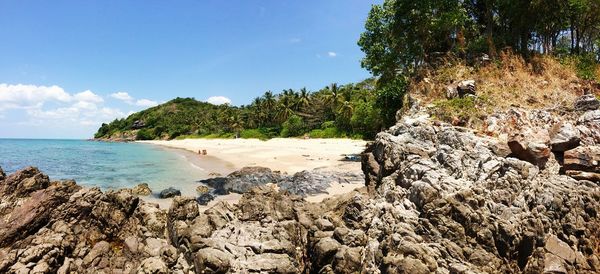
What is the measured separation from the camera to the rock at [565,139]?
39.9ft

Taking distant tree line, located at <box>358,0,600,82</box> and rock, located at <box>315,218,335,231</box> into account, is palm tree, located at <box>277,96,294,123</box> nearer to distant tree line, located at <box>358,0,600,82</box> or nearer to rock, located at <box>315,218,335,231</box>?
distant tree line, located at <box>358,0,600,82</box>

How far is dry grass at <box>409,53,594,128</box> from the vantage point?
15500 mm

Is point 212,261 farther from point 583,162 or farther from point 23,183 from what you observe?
point 583,162

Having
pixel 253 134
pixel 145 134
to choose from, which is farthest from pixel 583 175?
pixel 145 134

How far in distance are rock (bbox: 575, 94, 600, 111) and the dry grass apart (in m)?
0.45

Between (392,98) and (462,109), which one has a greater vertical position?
(392,98)

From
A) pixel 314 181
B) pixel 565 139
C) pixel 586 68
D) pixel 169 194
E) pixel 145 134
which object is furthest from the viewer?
pixel 145 134

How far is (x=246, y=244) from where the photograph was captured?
1070cm

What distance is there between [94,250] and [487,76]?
759 inches

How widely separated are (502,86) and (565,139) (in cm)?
578

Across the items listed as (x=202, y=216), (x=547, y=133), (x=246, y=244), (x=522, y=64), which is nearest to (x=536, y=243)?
(x=547, y=133)

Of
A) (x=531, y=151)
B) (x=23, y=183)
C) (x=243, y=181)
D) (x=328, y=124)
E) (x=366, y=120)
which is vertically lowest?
(x=243, y=181)

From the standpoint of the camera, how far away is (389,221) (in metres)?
10.8

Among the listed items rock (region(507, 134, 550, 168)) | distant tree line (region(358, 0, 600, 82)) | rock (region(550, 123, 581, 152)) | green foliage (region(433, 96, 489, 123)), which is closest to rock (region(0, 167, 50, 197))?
green foliage (region(433, 96, 489, 123))
